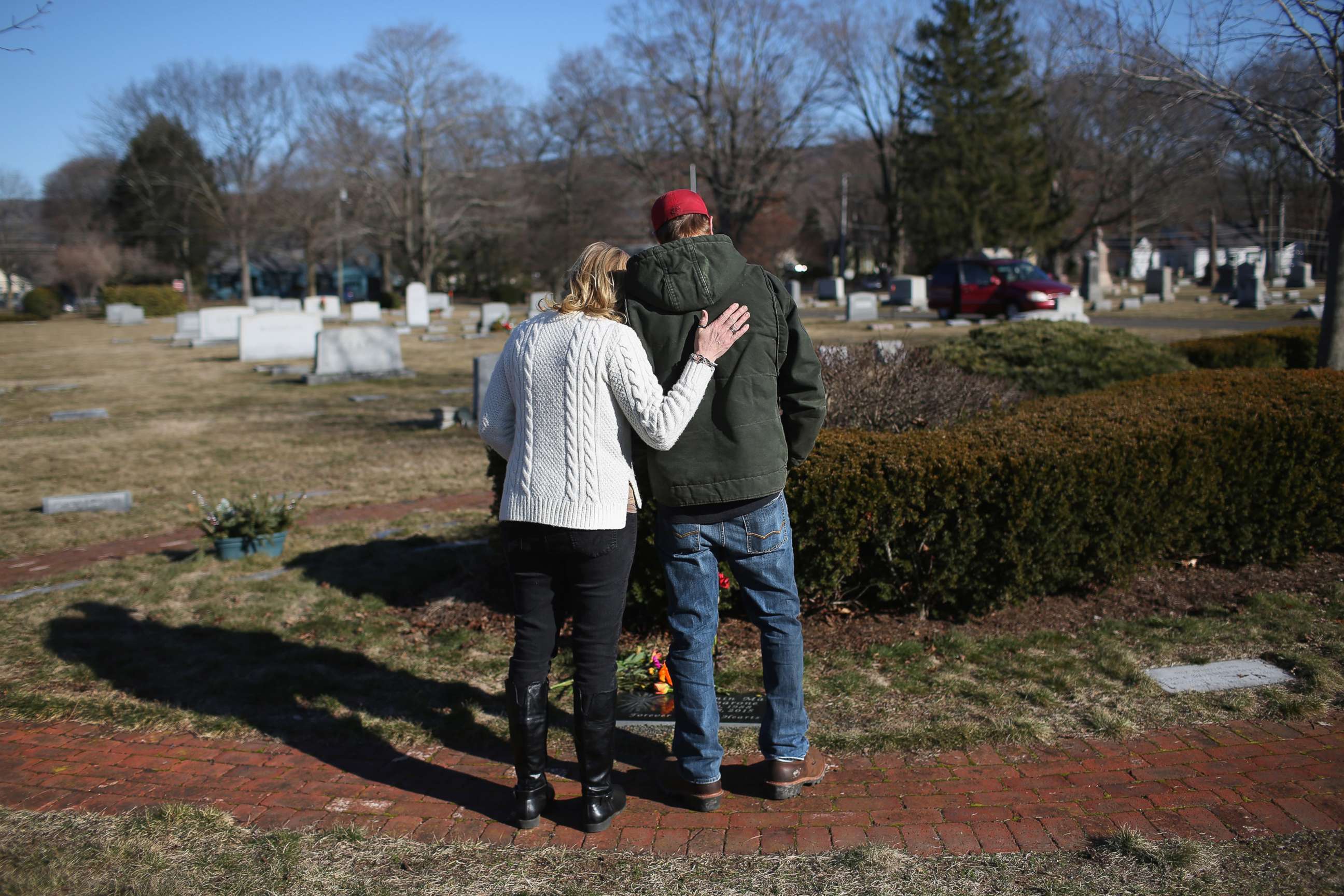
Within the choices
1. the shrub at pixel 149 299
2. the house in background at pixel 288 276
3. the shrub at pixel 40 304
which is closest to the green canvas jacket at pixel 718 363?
the shrub at pixel 149 299

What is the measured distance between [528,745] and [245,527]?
407 centimetres

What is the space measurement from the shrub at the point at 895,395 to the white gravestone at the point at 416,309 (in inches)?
1120

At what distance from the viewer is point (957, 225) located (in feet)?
144

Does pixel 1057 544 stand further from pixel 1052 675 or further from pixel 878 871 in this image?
pixel 878 871

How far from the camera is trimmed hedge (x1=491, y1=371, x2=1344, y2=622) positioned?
172 inches

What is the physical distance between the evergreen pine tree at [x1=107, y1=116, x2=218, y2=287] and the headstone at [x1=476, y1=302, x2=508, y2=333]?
33.6 m

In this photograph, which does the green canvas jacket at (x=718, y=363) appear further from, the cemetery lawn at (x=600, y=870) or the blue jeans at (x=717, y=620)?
the cemetery lawn at (x=600, y=870)

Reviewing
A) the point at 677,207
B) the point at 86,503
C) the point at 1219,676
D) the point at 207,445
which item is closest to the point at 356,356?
the point at 207,445

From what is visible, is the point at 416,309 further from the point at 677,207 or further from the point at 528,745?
the point at 528,745

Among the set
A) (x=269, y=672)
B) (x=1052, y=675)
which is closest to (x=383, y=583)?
(x=269, y=672)

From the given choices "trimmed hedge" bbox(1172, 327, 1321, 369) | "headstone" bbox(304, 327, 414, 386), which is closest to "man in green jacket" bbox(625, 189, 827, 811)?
"trimmed hedge" bbox(1172, 327, 1321, 369)

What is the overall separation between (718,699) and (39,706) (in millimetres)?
2852

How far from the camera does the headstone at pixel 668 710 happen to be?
3611 millimetres

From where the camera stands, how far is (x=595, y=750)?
291 centimetres
